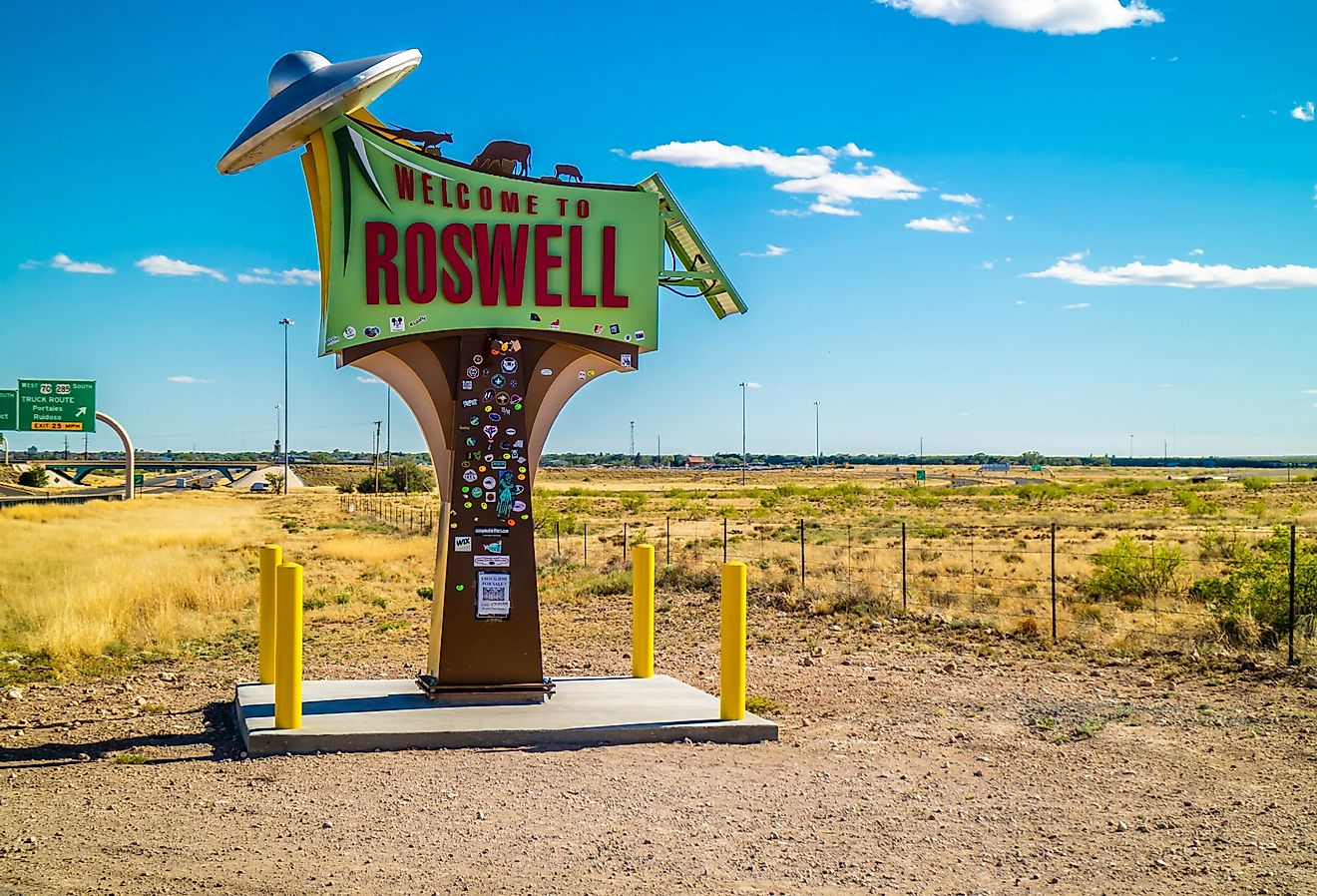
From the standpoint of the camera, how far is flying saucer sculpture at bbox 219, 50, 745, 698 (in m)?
10.7

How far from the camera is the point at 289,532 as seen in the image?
4284 cm

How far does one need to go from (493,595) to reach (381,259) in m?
3.21

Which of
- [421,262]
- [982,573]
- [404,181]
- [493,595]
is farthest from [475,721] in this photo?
A: [982,573]

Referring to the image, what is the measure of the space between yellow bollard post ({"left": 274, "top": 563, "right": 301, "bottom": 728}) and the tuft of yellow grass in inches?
237

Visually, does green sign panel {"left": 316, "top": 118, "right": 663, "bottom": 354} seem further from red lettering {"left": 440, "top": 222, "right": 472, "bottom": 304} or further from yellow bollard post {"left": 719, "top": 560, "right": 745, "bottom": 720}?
yellow bollard post {"left": 719, "top": 560, "right": 745, "bottom": 720}

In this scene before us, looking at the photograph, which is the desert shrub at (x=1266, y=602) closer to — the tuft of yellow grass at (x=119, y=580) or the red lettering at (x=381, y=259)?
the red lettering at (x=381, y=259)

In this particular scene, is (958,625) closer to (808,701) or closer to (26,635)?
(808,701)

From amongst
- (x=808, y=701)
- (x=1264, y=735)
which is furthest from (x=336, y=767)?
(x=1264, y=735)

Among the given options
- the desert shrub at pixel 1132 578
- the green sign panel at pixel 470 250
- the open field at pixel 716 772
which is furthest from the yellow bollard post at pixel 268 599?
the desert shrub at pixel 1132 578

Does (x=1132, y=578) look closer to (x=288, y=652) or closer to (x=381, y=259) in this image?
(x=381, y=259)

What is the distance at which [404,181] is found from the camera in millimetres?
10875

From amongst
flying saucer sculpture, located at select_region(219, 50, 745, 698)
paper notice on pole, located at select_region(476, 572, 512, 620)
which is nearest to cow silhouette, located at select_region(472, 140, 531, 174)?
flying saucer sculpture, located at select_region(219, 50, 745, 698)

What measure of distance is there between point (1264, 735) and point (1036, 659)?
452cm

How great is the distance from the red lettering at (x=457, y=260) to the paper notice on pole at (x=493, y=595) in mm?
2542
